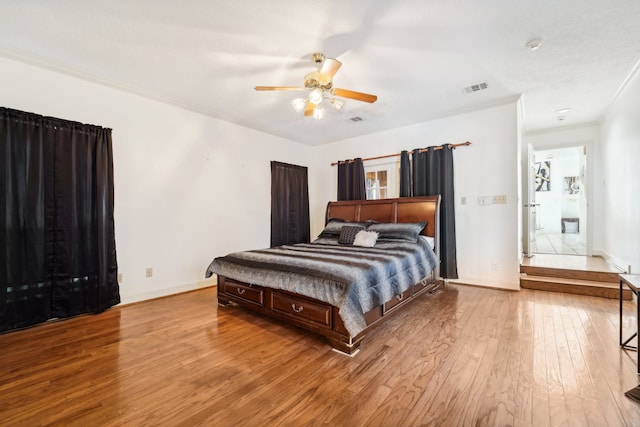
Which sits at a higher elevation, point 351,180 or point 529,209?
point 351,180

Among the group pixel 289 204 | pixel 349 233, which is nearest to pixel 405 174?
pixel 349 233

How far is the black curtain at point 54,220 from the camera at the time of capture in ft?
8.30

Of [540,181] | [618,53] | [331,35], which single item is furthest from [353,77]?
[540,181]

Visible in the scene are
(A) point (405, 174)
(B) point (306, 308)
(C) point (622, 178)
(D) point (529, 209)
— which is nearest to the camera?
(B) point (306, 308)

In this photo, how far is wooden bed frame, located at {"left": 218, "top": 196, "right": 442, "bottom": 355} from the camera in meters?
2.19

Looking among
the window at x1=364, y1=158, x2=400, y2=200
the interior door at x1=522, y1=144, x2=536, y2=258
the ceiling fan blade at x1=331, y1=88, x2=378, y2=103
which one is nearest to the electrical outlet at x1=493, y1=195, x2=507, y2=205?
the window at x1=364, y1=158, x2=400, y2=200

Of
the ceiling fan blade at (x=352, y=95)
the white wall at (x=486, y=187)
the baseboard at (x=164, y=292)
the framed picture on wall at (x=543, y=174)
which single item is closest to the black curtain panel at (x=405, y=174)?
the white wall at (x=486, y=187)

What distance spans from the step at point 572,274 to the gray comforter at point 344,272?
71.3 inches

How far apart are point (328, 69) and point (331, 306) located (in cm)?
208

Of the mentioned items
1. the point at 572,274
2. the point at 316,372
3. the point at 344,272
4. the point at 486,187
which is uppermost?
the point at 486,187

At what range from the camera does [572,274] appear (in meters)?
3.75

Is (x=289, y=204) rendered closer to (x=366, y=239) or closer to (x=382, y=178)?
(x=382, y=178)

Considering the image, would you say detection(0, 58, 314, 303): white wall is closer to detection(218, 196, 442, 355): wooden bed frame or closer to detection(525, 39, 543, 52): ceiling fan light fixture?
detection(218, 196, 442, 355): wooden bed frame

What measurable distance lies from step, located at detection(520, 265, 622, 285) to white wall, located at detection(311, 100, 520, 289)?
0.62m
